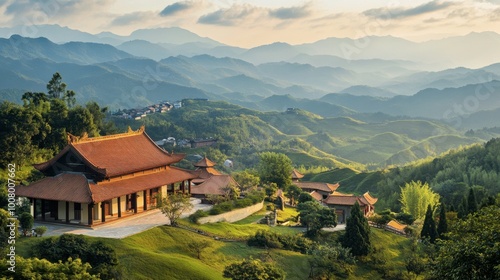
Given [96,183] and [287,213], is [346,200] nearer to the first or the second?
[287,213]

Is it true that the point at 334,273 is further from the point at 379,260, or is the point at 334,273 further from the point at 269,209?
the point at 269,209

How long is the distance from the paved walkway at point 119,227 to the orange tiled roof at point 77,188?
85.2 inches

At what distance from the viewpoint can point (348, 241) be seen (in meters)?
42.0

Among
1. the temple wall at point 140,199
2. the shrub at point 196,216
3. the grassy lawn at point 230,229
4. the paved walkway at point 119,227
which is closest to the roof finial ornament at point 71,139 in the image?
the paved walkway at point 119,227

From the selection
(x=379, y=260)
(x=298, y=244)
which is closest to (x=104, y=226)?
(x=298, y=244)

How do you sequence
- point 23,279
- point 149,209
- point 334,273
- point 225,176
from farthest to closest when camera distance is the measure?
point 225,176, point 149,209, point 334,273, point 23,279

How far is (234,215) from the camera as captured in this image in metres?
47.6

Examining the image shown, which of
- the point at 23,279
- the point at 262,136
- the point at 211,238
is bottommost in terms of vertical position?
the point at 262,136

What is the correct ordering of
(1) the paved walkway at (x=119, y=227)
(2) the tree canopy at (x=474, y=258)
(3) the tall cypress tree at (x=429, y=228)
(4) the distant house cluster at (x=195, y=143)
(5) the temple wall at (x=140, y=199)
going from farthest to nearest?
(4) the distant house cluster at (x=195, y=143), (3) the tall cypress tree at (x=429, y=228), (5) the temple wall at (x=140, y=199), (1) the paved walkway at (x=119, y=227), (2) the tree canopy at (x=474, y=258)

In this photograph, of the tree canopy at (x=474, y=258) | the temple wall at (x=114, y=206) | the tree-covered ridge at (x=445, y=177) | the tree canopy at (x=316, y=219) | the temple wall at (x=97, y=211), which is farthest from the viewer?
the tree-covered ridge at (x=445, y=177)

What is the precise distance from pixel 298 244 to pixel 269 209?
13.9 meters

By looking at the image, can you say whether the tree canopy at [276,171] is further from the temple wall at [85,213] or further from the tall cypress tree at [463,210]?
the temple wall at [85,213]

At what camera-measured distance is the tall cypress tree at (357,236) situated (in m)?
41.6

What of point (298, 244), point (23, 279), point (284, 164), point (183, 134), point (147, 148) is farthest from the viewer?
point (183, 134)
